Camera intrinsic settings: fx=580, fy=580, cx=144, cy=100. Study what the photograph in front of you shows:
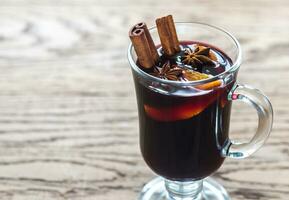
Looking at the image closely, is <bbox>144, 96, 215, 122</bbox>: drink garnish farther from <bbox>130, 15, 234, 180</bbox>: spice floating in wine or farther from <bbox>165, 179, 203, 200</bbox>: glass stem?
<bbox>165, 179, 203, 200</bbox>: glass stem

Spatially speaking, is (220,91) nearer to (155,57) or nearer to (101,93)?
(155,57)

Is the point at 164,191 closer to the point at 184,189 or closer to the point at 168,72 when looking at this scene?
the point at 184,189

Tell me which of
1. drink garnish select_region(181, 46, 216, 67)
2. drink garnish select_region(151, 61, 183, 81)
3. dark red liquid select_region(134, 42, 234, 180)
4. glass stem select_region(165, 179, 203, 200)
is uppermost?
drink garnish select_region(181, 46, 216, 67)

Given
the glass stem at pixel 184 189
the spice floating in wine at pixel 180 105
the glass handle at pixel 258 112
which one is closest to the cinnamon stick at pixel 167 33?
the spice floating in wine at pixel 180 105

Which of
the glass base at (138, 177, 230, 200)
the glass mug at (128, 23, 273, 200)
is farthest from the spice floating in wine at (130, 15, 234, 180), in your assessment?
the glass base at (138, 177, 230, 200)

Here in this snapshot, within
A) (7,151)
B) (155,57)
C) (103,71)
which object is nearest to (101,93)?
(103,71)

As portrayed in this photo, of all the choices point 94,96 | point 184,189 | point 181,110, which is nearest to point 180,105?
point 181,110

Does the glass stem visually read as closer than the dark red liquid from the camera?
No
